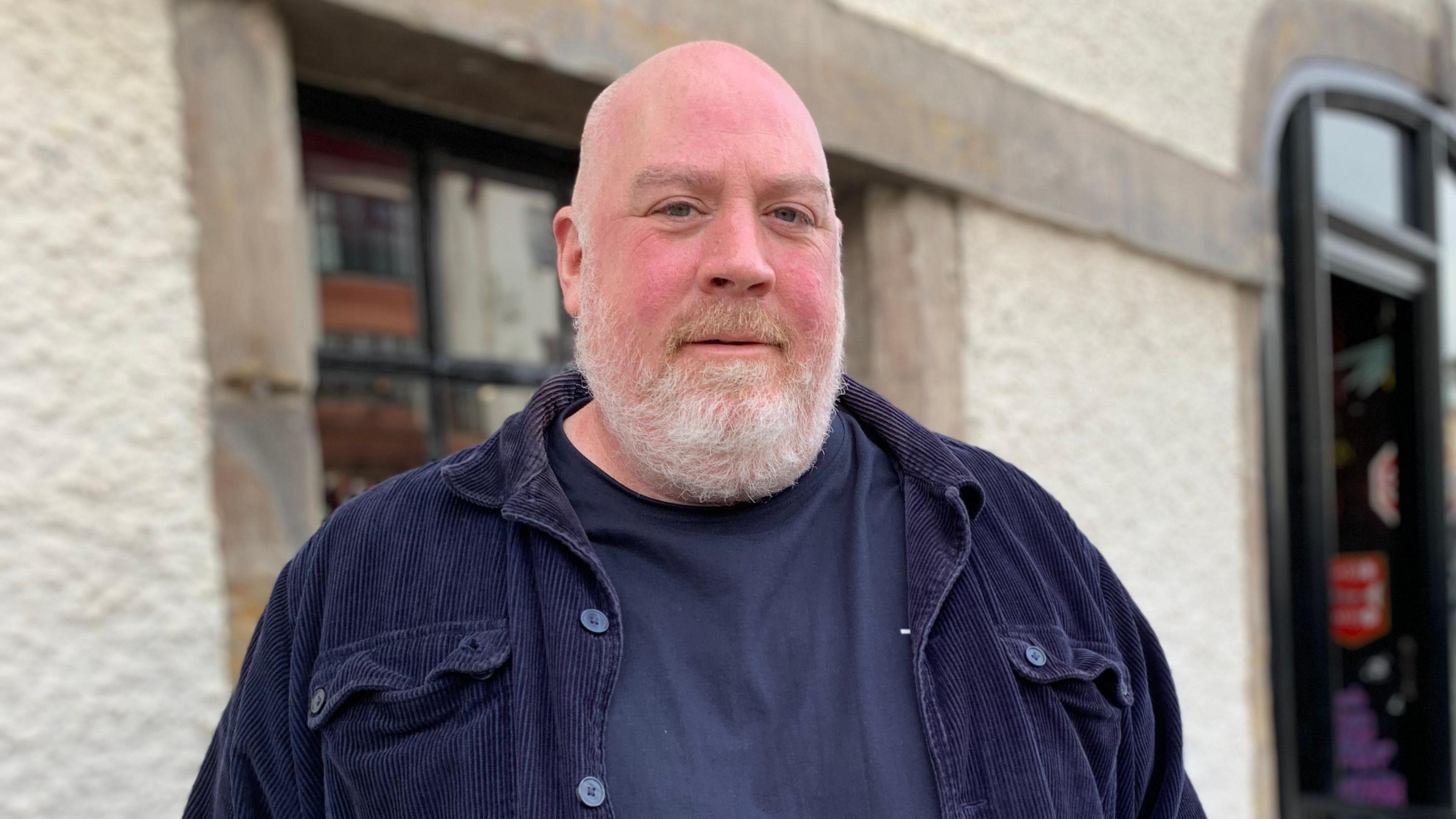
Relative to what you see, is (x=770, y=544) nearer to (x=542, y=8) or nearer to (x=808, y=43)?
(x=542, y=8)

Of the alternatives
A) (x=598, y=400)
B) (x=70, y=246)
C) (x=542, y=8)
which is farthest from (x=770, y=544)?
(x=542, y=8)

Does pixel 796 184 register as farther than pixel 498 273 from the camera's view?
No

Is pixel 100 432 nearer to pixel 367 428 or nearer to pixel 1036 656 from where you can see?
pixel 367 428

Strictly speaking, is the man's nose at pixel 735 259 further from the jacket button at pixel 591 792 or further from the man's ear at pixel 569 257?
the jacket button at pixel 591 792

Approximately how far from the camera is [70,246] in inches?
75.4

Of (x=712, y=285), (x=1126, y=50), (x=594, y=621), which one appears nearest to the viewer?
(x=594, y=621)

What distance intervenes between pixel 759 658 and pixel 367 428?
171cm

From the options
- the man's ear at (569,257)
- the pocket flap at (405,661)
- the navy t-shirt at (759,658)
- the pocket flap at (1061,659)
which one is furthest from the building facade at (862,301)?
the pocket flap at (1061,659)

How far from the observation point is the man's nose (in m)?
1.40

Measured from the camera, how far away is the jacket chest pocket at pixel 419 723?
1.25 m

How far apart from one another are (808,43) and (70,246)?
1.90 metres

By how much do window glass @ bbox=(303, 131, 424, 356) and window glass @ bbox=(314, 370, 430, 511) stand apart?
3.2 inches

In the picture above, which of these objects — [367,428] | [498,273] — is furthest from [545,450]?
[498,273]

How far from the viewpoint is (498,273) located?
3.07 m
